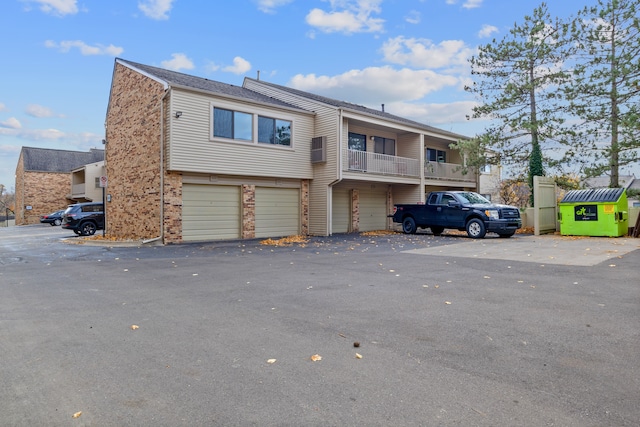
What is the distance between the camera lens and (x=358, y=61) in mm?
18250

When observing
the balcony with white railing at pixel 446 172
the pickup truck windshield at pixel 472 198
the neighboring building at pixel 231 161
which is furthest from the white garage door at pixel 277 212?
the balcony with white railing at pixel 446 172

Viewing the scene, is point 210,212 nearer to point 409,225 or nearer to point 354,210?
point 354,210

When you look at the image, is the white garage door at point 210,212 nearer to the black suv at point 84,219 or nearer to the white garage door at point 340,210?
the white garage door at point 340,210

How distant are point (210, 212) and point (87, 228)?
326 inches

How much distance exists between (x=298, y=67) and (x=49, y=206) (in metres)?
35.1

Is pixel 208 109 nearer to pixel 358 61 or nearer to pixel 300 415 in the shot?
pixel 358 61

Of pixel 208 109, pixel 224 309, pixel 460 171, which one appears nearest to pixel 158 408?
pixel 224 309

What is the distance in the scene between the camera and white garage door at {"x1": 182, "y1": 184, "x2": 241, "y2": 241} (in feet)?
49.7

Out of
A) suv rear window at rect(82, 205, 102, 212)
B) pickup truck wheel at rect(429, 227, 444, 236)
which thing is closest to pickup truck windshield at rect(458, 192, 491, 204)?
pickup truck wheel at rect(429, 227, 444, 236)

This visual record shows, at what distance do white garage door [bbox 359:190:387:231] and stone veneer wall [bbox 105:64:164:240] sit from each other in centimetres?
1015

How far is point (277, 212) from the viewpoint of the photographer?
58.8 ft

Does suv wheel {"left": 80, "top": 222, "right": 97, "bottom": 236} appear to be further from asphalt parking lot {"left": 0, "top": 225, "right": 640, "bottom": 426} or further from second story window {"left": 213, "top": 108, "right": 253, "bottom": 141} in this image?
asphalt parking lot {"left": 0, "top": 225, "right": 640, "bottom": 426}

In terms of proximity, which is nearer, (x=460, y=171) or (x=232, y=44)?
(x=232, y=44)

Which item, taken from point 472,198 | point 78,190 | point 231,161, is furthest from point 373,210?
point 78,190
